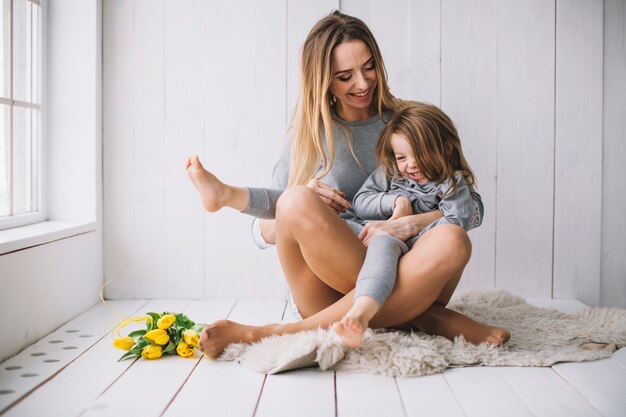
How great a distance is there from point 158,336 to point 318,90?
90 centimetres

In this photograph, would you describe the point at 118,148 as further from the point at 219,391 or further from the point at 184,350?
the point at 219,391

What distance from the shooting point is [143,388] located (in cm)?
151

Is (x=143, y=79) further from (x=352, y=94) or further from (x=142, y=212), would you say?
(x=352, y=94)

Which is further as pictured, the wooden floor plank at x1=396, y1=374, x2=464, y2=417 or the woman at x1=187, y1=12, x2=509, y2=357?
the woman at x1=187, y1=12, x2=509, y2=357

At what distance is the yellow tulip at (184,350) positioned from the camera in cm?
175

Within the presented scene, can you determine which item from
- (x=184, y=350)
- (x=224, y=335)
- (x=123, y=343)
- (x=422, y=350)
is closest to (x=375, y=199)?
(x=422, y=350)

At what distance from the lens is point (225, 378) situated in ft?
5.19

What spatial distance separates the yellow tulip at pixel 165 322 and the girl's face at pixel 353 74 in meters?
0.90

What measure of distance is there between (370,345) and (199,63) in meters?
1.48

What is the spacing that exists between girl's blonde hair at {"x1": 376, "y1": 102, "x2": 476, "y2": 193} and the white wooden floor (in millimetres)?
597

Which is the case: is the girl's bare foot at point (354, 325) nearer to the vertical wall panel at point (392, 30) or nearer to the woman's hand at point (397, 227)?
the woman's hand at point (397, 227)

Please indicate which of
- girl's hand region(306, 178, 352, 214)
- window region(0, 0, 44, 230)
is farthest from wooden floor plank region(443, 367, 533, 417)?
window region(0, 0, 44, 230)

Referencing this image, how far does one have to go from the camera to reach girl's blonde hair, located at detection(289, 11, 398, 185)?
204cm

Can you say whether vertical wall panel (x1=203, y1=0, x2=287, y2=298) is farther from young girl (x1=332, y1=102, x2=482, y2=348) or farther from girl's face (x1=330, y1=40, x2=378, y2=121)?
young girl (x1=332, y1=102, x2=482, y2=348)
